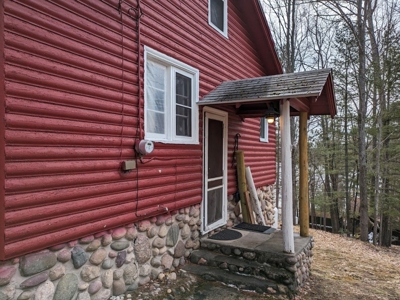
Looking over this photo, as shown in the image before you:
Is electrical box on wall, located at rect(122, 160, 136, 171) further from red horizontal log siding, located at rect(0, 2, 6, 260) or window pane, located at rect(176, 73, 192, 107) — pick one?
window pane, located at rect(176, 73, 192, 107)

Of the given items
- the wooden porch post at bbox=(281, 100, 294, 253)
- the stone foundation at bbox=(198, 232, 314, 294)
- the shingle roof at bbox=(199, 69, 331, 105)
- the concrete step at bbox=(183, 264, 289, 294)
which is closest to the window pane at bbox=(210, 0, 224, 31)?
the shingle roof at bbox=(199, 69, 331, 105)

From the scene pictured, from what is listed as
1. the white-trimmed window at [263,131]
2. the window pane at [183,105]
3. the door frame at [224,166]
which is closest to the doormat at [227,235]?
the door frame at [224,166]

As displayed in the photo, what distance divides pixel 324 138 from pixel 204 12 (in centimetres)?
1374

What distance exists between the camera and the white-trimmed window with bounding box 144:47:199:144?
157 inches

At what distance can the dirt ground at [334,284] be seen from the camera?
3.80 m

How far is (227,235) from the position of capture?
17.3 ft

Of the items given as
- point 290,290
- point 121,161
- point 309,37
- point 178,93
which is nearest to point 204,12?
point 178,93

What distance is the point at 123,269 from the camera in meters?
3.43

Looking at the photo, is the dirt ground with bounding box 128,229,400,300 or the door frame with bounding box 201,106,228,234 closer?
the dirt ground with bounding box 128,229,400,300

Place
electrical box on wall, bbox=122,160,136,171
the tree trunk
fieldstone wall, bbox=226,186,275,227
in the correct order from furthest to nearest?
1. the tree trunk
2. fieldstone wall, bbox=226,186,275,227
3. electrical box on wall, bbox=122,160,136,171

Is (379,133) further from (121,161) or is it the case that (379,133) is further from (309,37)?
(121,161)

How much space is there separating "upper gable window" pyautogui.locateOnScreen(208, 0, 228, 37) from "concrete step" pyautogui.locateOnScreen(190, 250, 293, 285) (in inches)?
178

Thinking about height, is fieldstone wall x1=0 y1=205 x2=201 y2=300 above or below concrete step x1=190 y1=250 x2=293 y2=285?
above

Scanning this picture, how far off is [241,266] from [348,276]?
2.73 m
